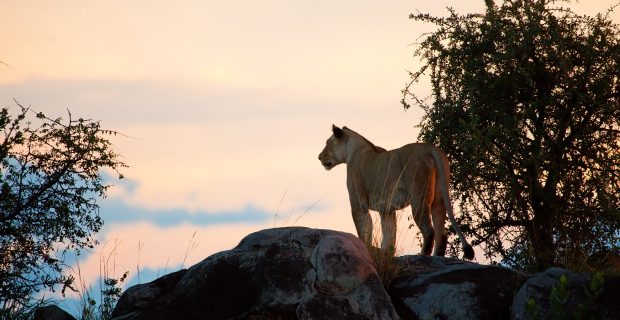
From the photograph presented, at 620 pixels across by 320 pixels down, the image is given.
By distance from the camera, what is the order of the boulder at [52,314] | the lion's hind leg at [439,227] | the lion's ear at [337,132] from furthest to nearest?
the lion's ear at [337,132]
the lion's hind leg at [439,227]
the boulder at [52,314]

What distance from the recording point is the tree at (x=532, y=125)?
57.2 ft

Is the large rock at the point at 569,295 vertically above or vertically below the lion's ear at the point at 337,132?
below

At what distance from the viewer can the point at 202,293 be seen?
32.3 feet

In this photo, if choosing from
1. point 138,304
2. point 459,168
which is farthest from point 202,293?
point 459,168

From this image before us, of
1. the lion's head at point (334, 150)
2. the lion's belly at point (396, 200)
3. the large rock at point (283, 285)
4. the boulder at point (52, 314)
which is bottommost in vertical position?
the large rock at point (283, 285)

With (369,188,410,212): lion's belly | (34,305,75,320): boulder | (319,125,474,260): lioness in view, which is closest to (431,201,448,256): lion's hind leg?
(319,125,474,260): lioness

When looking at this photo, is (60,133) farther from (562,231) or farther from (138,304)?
(562,231)

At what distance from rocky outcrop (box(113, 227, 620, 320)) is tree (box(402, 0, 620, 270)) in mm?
7348

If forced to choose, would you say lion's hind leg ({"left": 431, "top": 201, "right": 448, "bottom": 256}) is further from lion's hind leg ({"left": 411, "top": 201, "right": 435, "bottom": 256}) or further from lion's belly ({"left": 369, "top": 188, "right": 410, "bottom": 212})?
lion's belly ({"left": 369, "top": 188, "right": 410, "bottom": 212})

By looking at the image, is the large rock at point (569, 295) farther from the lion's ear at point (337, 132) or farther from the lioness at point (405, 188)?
the lion's ear at point (337, 132)

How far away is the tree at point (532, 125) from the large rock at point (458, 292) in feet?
23.3

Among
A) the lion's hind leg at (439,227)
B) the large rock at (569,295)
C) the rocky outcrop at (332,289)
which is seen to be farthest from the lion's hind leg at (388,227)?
the large rock at (569,295)

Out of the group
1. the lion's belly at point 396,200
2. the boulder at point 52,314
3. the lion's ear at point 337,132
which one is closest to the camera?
the boulder at point 52,314

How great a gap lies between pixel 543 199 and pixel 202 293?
9.33m
